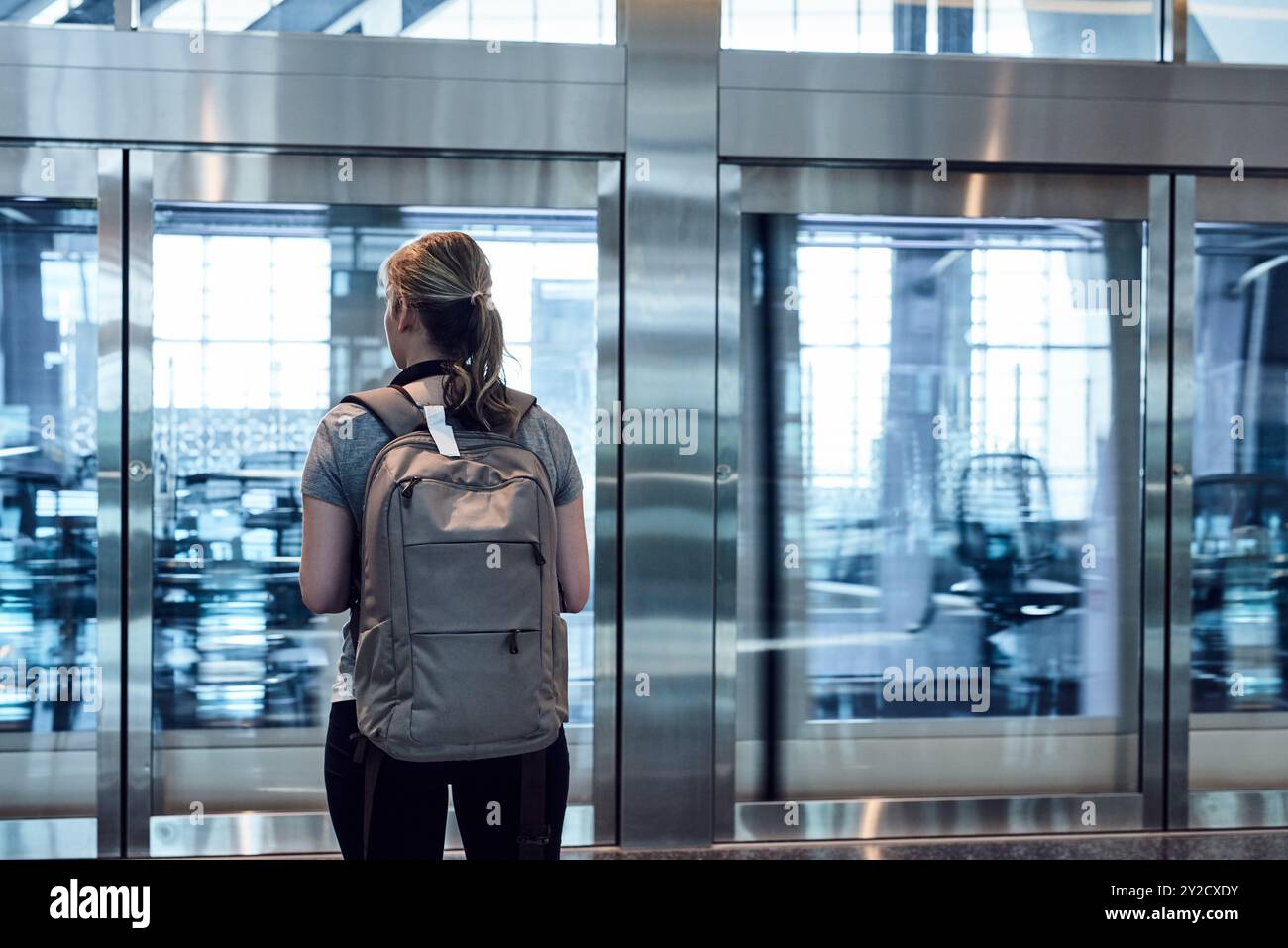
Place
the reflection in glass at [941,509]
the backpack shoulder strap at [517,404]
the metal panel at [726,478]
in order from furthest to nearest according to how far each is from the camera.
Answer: the reflection in glass at [941,509]
the metal panel at [726,478]
the backpack shoulder strap at [517,404]

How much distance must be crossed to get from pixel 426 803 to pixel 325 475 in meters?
0.48

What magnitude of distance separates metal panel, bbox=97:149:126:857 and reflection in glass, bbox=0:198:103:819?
0.07 metres

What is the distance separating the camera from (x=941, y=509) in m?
3.62

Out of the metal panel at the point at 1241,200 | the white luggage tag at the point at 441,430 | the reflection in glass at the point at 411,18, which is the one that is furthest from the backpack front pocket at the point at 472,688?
the metal panel at the point at 1241,200

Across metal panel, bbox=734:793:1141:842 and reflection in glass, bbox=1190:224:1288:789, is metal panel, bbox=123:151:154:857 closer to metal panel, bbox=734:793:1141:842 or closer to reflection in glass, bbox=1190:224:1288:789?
metal panel, bbox=734:793:1141:842

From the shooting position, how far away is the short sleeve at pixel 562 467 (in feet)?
5.48

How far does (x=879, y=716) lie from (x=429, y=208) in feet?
7.25

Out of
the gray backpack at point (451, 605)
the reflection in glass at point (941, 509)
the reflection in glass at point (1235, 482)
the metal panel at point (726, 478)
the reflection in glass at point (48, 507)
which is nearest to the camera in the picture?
the gray backpack at point (451, 605)

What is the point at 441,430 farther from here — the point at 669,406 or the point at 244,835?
the point at 244,835
